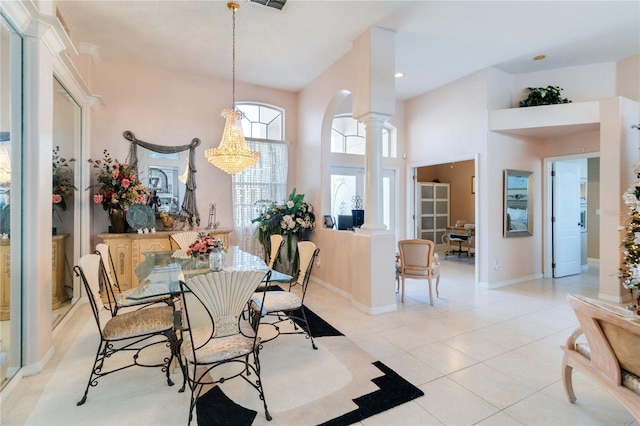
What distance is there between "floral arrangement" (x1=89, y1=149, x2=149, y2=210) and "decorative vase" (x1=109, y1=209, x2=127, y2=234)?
0.08 meters

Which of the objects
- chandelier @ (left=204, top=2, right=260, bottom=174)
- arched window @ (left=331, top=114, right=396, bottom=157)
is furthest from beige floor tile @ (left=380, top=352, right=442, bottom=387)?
arched window @ (left=331, top=114, right=396, bottom=157)

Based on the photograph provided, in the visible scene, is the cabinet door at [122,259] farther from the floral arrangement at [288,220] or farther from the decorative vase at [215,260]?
the decorative vase at [215,260]

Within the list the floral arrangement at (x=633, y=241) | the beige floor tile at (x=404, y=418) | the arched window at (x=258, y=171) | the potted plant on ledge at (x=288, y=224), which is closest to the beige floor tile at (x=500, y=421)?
the beige floor tile at (x=404, y=418)

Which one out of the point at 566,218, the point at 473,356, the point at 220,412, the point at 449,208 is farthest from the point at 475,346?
the point at 449,208

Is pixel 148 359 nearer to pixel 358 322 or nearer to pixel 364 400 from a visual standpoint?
pixel 364 400

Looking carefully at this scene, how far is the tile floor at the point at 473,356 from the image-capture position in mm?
1948

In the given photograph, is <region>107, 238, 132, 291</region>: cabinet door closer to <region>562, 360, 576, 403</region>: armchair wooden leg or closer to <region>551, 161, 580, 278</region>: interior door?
<region>562, 360, 576, 403</region>: armchair wooden leg

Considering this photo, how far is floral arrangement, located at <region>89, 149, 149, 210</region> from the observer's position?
4.23 m

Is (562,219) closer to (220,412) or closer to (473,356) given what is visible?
(473,356)

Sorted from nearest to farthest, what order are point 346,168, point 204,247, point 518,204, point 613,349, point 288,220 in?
1. point 613,349
2. point 204,247
3. point 288,220
4. point 518,204
5. point 346,168

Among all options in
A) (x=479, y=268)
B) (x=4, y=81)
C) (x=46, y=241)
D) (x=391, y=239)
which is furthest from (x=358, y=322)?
(x=4, y=81)

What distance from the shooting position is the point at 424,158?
611 centimetres

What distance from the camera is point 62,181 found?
149 inches

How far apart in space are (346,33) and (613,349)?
153 inches
